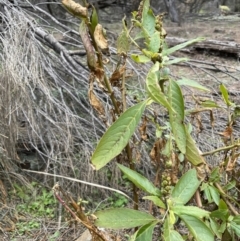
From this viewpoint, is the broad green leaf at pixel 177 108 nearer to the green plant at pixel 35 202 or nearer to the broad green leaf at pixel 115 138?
the broad green leaf at pixel 115 138

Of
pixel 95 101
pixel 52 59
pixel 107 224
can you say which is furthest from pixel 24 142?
pixel 107 224

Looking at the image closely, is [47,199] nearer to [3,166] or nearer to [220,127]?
[3,166]

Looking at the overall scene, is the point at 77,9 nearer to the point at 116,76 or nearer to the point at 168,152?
the point at 116,76

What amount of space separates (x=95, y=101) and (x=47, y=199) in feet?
5.57

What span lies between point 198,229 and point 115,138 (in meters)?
0.29

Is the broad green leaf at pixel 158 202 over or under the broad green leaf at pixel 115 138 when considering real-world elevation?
under

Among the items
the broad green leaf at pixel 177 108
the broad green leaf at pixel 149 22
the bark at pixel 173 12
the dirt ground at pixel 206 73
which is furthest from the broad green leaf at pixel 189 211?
the bark at pixel 173 12

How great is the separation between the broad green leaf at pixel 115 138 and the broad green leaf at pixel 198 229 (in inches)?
8.7

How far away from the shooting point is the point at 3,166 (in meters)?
2.56

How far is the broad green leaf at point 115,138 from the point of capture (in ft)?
3.32

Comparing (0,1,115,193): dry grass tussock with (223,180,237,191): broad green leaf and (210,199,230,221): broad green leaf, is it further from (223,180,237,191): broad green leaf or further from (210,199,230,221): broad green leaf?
(210,199,230,221): broad green leaf

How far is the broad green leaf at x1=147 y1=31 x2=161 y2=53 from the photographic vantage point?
1103 millimetres

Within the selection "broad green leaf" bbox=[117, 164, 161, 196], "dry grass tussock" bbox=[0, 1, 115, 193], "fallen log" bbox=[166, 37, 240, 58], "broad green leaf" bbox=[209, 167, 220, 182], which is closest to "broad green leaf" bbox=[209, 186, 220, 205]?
"broad green leaf" bbox=[209, 167, 220, 182]

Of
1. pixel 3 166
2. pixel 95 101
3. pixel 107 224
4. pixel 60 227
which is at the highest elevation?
pixel 95 101
